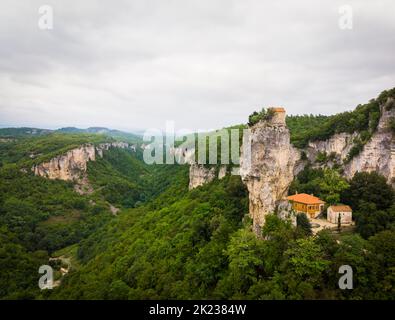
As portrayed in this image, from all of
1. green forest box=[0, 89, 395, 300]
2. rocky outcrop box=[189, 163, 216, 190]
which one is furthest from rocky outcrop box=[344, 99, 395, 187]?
rocky outcrop box=[189, 163, 216, 190]

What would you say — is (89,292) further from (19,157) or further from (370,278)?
(19,157)

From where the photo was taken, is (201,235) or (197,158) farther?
(197,158)

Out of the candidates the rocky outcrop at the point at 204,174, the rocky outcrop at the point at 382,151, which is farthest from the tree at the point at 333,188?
the rocky outcrop at the point at 204,174

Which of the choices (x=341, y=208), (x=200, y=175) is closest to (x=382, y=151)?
(x=341, y=208)

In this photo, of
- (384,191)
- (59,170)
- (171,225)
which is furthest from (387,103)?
(59,170)

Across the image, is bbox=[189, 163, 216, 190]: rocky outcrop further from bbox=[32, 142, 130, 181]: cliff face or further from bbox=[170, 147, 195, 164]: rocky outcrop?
bbox=[32, 142, 130, 181]: cliff face

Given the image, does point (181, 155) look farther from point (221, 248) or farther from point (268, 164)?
point (268, 164)
